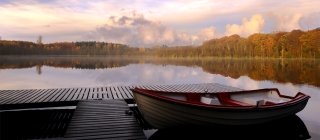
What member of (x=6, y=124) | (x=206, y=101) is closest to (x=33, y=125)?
(x=6, y=124)

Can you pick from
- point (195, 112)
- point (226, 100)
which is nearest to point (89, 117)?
point (195, 112)

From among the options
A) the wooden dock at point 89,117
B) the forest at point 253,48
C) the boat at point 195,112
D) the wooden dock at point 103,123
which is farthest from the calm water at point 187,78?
the forest at point 253,48

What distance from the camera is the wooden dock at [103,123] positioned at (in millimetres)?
8047

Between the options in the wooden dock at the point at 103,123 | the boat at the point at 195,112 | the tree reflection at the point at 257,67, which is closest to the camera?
the wooden dock at the point at 103,123

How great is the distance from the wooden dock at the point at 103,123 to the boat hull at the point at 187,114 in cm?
65

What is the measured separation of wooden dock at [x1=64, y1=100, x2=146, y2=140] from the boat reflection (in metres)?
1.25

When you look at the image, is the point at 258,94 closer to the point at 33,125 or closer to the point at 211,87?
the point at 211,87

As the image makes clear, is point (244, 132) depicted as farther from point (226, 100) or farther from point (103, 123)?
point (103, 123)

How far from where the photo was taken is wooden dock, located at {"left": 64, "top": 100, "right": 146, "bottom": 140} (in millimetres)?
8047

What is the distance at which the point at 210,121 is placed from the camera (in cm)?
949

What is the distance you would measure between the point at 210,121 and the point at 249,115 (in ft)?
4.57

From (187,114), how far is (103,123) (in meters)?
2.46

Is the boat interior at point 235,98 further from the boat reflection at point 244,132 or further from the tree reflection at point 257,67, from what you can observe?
the tree reflection at point 257,67

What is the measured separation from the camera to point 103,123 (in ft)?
29.9
